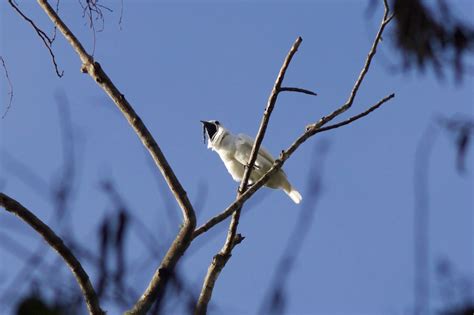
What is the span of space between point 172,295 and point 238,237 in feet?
10.5

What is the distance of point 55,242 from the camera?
345 centimetres

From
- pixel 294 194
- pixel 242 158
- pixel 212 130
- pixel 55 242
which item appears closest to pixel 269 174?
pixel 55 242

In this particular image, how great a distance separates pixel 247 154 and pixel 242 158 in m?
0.07

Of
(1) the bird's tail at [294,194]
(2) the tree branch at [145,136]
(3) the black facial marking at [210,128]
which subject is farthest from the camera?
(3) the black facial marking at [210,128]

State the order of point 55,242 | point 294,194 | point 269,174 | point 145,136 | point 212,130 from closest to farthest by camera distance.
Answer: point 55,242
point 145,136
point 269,174
point 294,194
point 212,130

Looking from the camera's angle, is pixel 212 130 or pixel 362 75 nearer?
pixel 362 75

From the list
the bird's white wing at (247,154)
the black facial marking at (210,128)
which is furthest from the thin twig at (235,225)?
the black facial marking at (210,128)

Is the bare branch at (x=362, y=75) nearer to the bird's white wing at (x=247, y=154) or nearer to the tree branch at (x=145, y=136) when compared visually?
the tree branch at (x=145, y=136)

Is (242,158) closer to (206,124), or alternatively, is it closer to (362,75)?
(206,124)

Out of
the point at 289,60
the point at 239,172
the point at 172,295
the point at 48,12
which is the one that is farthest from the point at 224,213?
the point at 239,172

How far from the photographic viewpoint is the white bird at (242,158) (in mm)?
7902

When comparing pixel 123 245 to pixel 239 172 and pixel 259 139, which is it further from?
pixel 239 172

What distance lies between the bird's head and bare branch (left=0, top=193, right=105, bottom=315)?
5101 millimetres

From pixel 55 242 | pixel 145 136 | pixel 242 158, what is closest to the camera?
pixel 55 242
